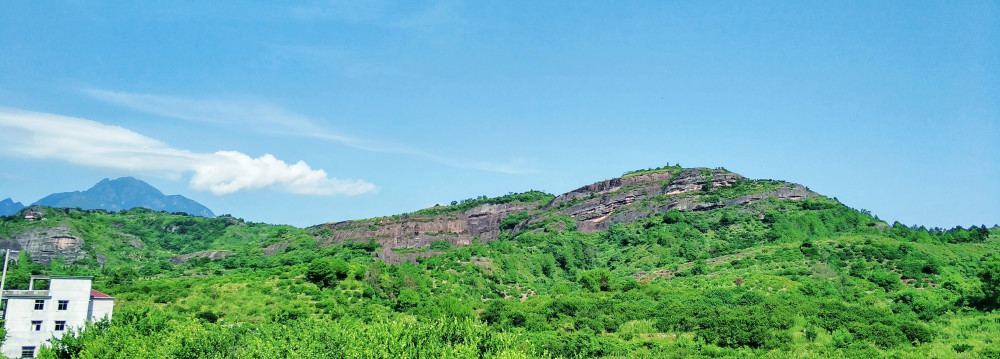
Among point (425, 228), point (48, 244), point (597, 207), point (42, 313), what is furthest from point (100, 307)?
point (48, 244)

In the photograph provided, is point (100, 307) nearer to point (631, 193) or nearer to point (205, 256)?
point (205, 256)

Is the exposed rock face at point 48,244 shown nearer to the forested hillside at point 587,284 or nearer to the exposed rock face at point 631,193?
the forested hillside at point 587,284

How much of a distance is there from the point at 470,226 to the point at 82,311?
92334 mm

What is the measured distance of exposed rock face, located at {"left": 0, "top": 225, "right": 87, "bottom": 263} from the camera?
421 ft

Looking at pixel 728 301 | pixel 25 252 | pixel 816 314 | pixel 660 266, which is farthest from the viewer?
pixel 25 252

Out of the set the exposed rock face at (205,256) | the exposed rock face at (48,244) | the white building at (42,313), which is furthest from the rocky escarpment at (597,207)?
the white building at (42,313)

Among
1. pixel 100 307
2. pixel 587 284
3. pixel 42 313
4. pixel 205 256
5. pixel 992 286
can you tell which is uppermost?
pixel 205 256

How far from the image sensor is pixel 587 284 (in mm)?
70438

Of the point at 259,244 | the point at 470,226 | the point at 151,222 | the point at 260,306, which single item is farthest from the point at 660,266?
the point at 151,222

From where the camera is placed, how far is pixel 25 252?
418ft

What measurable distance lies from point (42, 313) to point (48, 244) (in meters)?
100

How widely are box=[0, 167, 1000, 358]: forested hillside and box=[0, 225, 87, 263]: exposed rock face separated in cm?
108

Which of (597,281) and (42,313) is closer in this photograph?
(42,313)

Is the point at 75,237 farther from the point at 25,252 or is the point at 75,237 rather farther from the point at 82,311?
the point at 82,311
